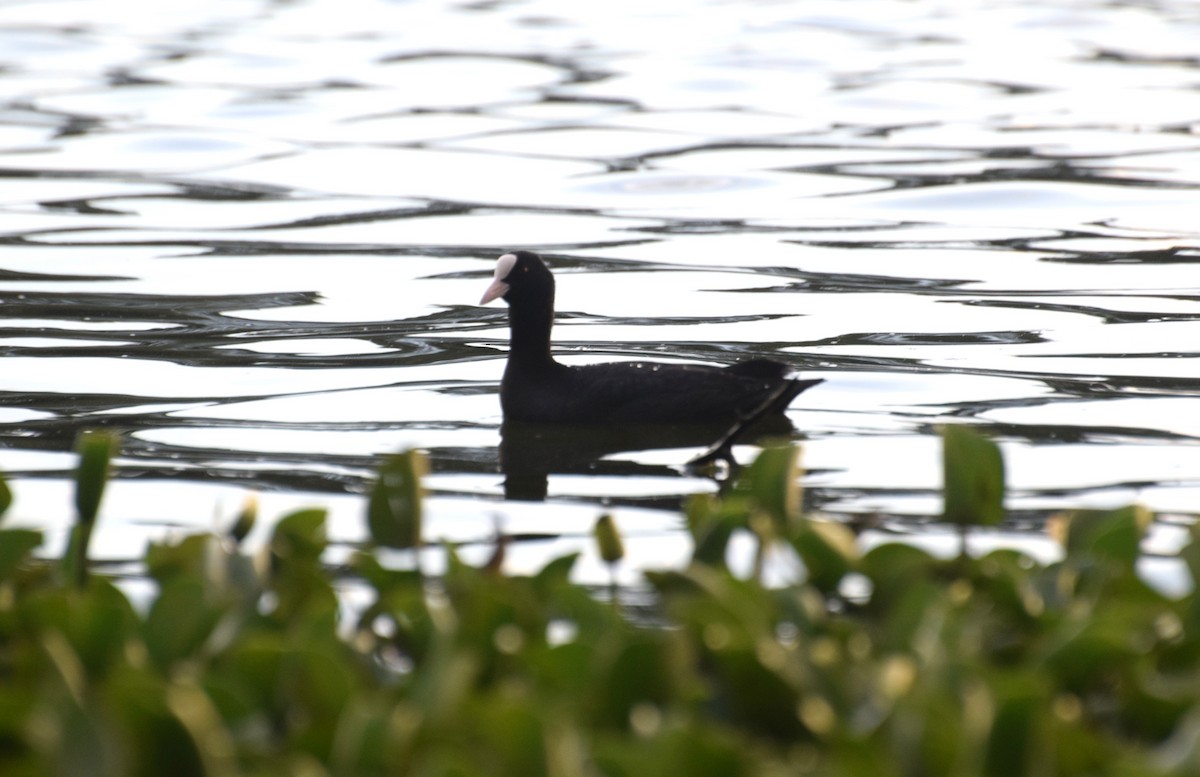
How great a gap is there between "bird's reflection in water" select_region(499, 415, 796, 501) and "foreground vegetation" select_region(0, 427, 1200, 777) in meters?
3.14

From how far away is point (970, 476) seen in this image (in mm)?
4105

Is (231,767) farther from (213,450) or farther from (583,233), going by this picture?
(583,233)

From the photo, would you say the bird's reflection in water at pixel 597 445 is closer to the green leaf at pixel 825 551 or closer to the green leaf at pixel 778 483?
the green leaf at pixel 778 483

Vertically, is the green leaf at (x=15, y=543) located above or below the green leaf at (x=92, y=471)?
below

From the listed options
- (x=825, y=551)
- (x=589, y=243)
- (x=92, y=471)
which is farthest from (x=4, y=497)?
(x=589, y=243)

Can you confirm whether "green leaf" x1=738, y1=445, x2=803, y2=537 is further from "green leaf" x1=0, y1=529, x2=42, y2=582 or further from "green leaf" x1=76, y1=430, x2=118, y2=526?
"green leaf" x1=0, y1=529, x2=42, y2=582

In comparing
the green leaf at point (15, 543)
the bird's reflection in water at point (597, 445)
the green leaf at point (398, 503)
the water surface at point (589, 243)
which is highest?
the green leaf at point (398, 503)

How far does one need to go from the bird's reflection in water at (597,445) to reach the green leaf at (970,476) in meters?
3.07

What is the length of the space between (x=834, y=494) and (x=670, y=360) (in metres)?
2.97

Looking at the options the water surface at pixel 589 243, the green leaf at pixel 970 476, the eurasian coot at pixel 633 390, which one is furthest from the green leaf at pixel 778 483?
the eurasian coot at pixel 633 390

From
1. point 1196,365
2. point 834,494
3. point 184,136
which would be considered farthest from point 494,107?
point 834,494

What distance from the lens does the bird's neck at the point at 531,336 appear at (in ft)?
27.9

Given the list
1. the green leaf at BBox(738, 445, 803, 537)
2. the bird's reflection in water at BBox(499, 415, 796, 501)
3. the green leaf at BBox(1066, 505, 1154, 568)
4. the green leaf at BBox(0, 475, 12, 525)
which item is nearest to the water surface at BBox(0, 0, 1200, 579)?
the bird's reflection in water at BBox(499, 415, 796, 501)

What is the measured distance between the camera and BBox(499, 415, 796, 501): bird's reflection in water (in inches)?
297
